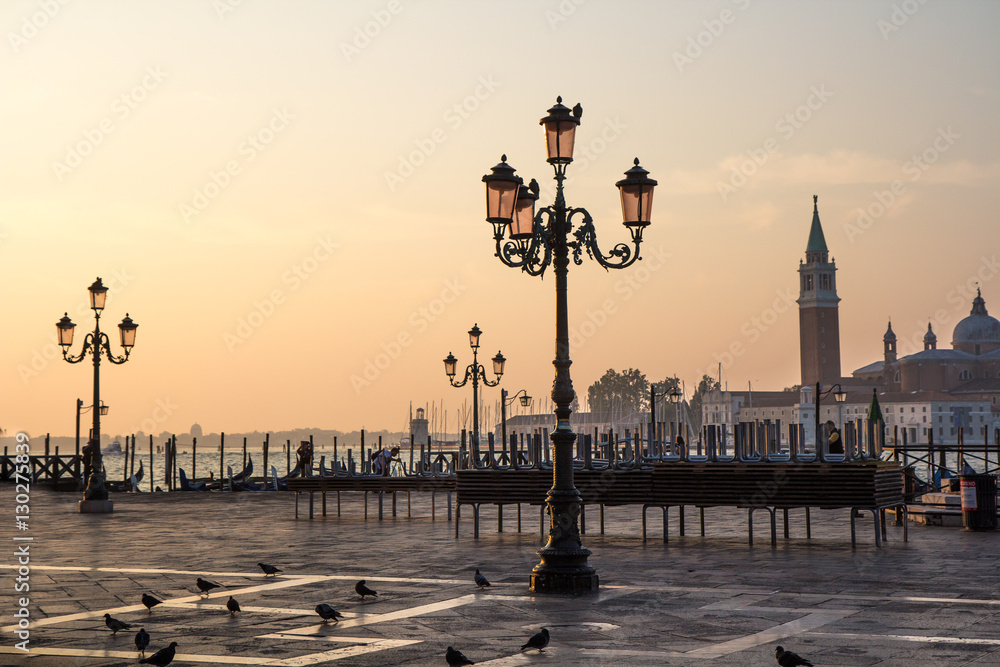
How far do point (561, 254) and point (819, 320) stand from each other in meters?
126

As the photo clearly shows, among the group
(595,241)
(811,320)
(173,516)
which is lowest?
(173,516)

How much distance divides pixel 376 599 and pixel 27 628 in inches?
104

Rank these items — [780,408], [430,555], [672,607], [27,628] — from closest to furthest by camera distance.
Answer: [27,628], [672,607], [430,555], [780,408]

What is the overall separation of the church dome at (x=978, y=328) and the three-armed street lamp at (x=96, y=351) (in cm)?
13248

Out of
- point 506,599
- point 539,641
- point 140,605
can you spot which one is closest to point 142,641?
point 140,605

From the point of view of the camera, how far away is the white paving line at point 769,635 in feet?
21.8

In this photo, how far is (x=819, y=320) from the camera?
13062 centimetres

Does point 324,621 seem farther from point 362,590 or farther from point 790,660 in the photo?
point 790,660

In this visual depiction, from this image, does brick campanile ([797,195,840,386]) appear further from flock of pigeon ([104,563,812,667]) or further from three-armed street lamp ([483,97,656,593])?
flock of pigeon ([104,563,812,667])

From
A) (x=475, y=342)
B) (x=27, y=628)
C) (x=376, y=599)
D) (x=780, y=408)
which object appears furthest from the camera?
(x=780, y=408)

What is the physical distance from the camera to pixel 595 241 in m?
10.1

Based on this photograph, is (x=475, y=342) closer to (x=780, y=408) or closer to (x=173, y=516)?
(x=173, y=516)

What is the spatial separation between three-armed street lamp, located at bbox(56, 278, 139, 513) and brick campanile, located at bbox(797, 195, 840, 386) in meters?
115

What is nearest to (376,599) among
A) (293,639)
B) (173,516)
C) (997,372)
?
(293,639)
